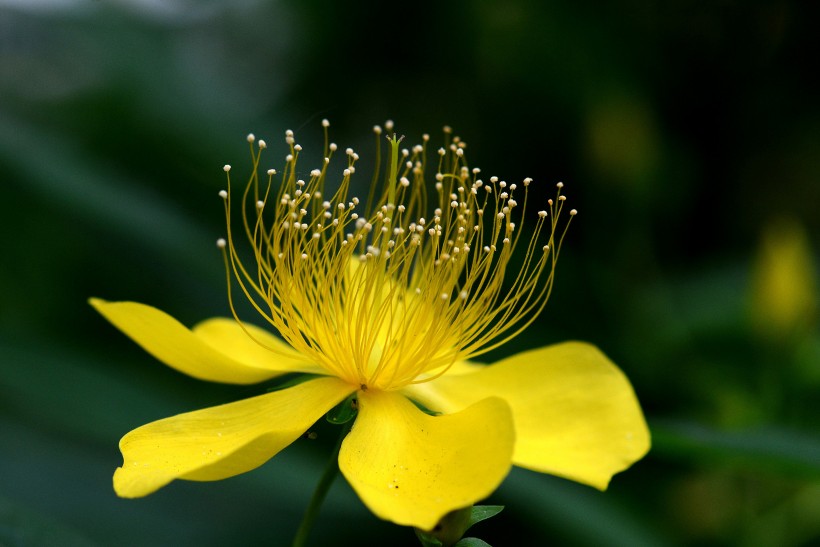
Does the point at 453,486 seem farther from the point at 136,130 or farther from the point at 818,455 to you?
the point at 136,130

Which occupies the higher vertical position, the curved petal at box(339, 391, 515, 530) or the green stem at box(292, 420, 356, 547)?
the curved petal at box(339, 391, 515, 530)

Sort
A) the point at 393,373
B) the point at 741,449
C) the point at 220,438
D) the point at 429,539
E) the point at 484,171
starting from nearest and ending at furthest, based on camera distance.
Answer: the point at 429,539 < the point at 220,438 < the point at 393,373 < the point at 741,449 < the point at 484,171

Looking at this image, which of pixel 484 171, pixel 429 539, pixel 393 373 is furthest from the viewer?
pixel 484 171

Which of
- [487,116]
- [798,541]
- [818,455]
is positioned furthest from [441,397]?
[487,116]

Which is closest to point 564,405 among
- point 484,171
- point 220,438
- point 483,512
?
point 483,512

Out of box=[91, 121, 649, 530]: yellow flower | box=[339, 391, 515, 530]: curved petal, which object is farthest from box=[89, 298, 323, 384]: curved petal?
box=[339, 391, 515, 530]: curved petal

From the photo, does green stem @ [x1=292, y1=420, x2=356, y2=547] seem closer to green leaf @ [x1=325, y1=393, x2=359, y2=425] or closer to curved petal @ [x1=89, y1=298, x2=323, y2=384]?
green leaf @ [x1=325, y1=393, x2=359, y2=425]

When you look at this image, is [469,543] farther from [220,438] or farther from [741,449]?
[741,449]
